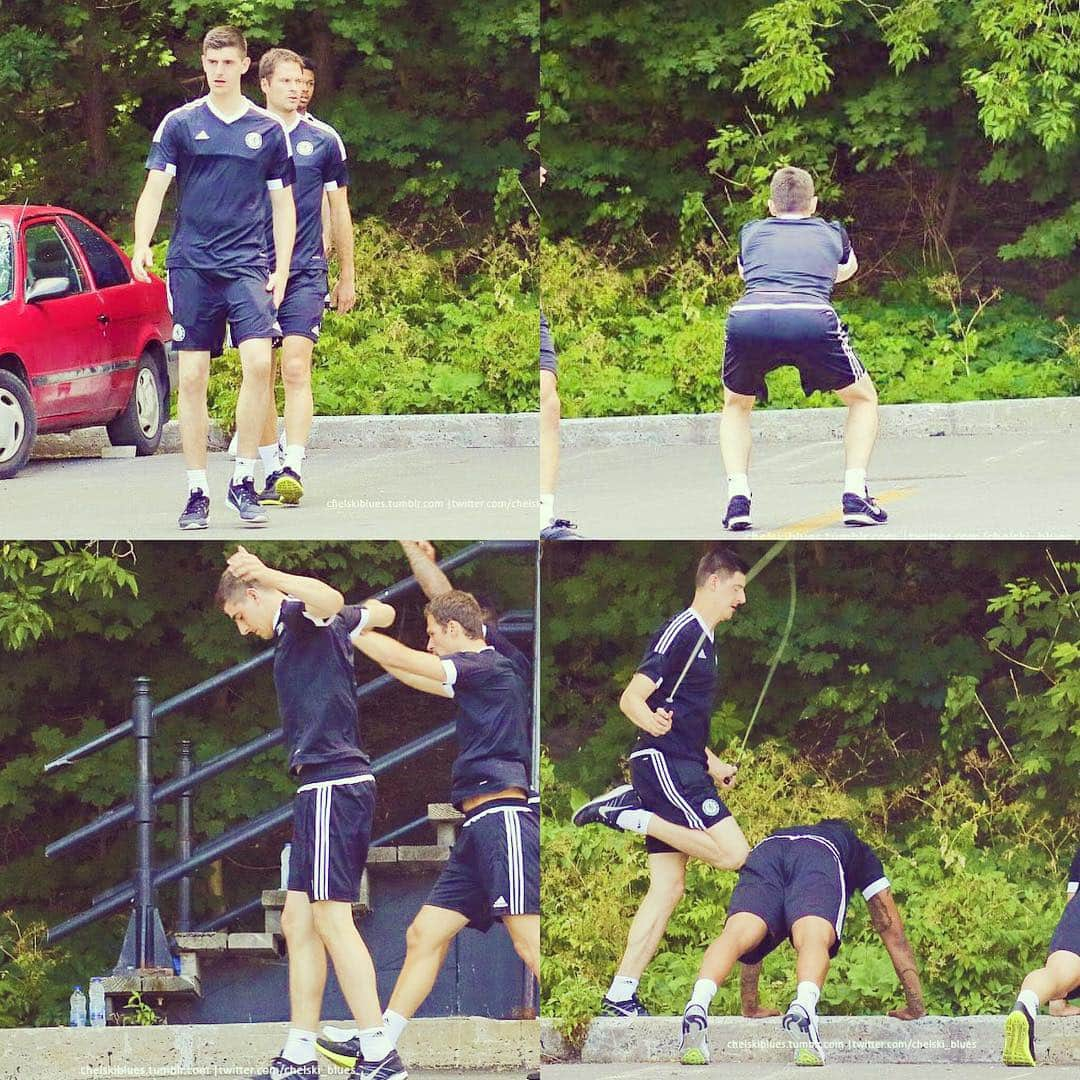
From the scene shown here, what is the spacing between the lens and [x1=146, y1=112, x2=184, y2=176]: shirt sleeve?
25.6 feet

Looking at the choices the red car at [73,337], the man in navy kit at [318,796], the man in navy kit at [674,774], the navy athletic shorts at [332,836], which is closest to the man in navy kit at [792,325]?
the man in navy kit at [674,774]

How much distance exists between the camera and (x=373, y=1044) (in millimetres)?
8070

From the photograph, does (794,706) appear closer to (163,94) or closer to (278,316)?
(278,316)

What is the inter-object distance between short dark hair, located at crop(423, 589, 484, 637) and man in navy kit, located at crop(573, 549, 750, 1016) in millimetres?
672

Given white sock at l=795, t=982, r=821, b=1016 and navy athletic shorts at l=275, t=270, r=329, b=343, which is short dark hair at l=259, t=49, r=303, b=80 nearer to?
navy athletic shorts at l=275, t=270, r=329, b=343

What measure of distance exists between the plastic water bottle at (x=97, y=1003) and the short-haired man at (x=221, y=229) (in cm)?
221

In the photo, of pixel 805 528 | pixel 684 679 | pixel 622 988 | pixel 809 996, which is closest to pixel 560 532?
pixel 684 679

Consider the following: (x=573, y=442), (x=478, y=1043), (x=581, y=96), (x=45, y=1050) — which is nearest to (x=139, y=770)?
(x=45, y=1050)

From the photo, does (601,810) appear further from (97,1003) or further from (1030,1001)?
(97,1003)

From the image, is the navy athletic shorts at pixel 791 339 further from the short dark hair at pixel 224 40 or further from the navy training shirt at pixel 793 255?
the short dark hair at pixel 224 40

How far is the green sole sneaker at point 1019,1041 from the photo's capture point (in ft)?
27.0

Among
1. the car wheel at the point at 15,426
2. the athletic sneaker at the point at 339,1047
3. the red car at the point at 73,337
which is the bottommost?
the athletic sneaker at the point at 339,1047

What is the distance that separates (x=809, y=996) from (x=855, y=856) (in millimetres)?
574

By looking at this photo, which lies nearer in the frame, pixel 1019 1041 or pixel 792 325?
pixel 792 325
